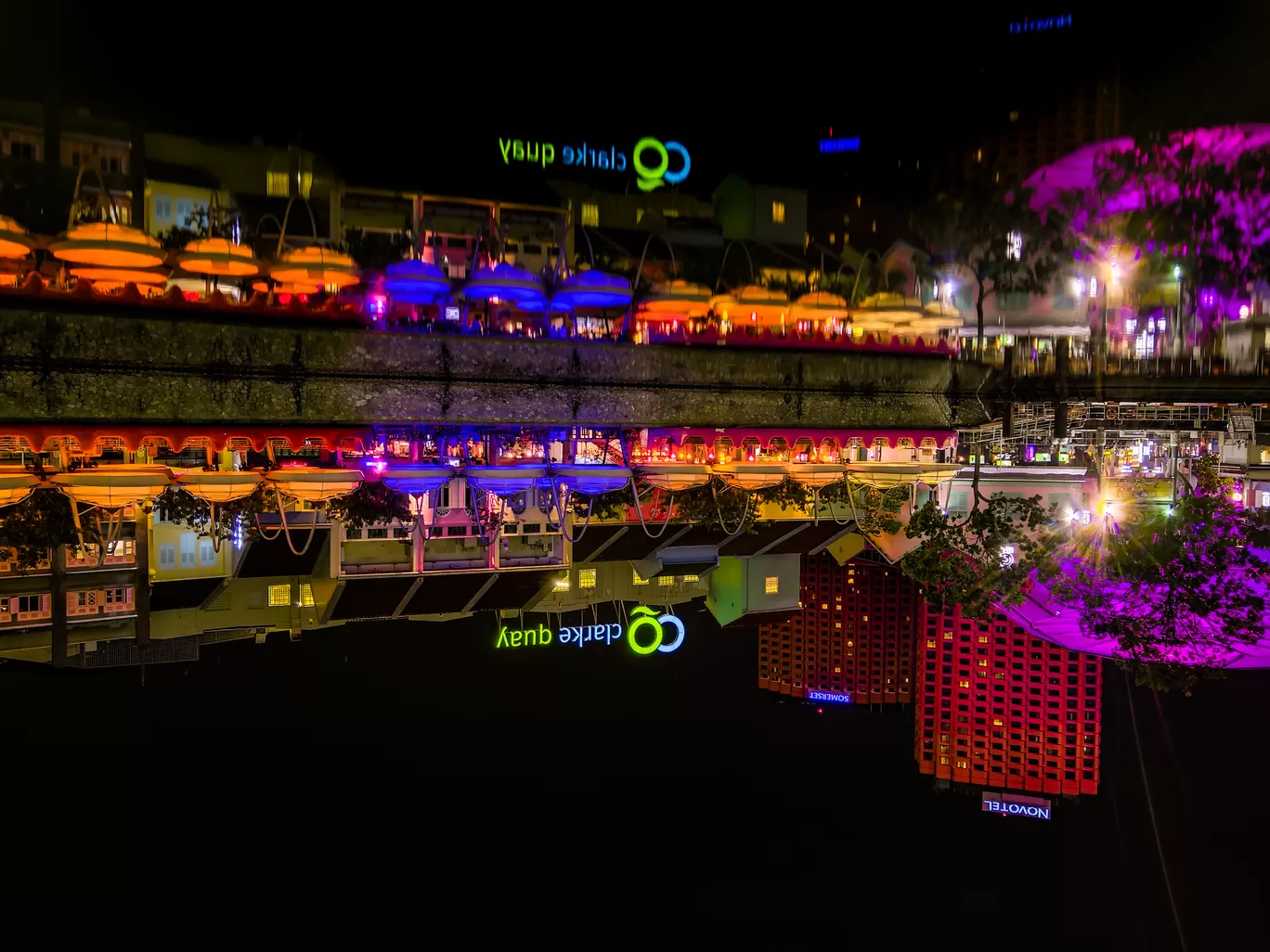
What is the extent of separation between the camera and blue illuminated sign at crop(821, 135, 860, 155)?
422 inches

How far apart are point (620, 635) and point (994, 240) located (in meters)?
6.99

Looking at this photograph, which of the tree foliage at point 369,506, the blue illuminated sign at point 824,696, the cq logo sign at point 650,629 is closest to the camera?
the tree foliage at point 369,506

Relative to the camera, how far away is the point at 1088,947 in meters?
11.3

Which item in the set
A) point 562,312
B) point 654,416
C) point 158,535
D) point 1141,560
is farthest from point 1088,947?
point 158,535

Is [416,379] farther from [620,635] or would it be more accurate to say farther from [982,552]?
[620,635]

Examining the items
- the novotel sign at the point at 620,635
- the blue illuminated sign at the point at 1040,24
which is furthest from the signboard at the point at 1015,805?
the blue illuminated sign at the point at 1040,24

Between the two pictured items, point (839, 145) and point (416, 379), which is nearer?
point (416, 379)

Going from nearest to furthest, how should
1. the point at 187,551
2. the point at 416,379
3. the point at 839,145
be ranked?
the point at 416,379, the point at 187,551, the point at 839,145

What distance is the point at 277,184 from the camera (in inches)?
390

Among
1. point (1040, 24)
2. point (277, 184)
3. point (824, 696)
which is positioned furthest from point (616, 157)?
point (824, 696)

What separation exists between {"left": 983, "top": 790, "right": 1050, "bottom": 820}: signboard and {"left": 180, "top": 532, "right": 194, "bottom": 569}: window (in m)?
10.8

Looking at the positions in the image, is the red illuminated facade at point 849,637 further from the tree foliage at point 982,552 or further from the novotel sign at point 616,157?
the novotel sign at point 616,157

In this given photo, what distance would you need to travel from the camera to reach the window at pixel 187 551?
Result: 8422mm

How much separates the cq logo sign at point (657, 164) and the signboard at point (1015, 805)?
963 cm
